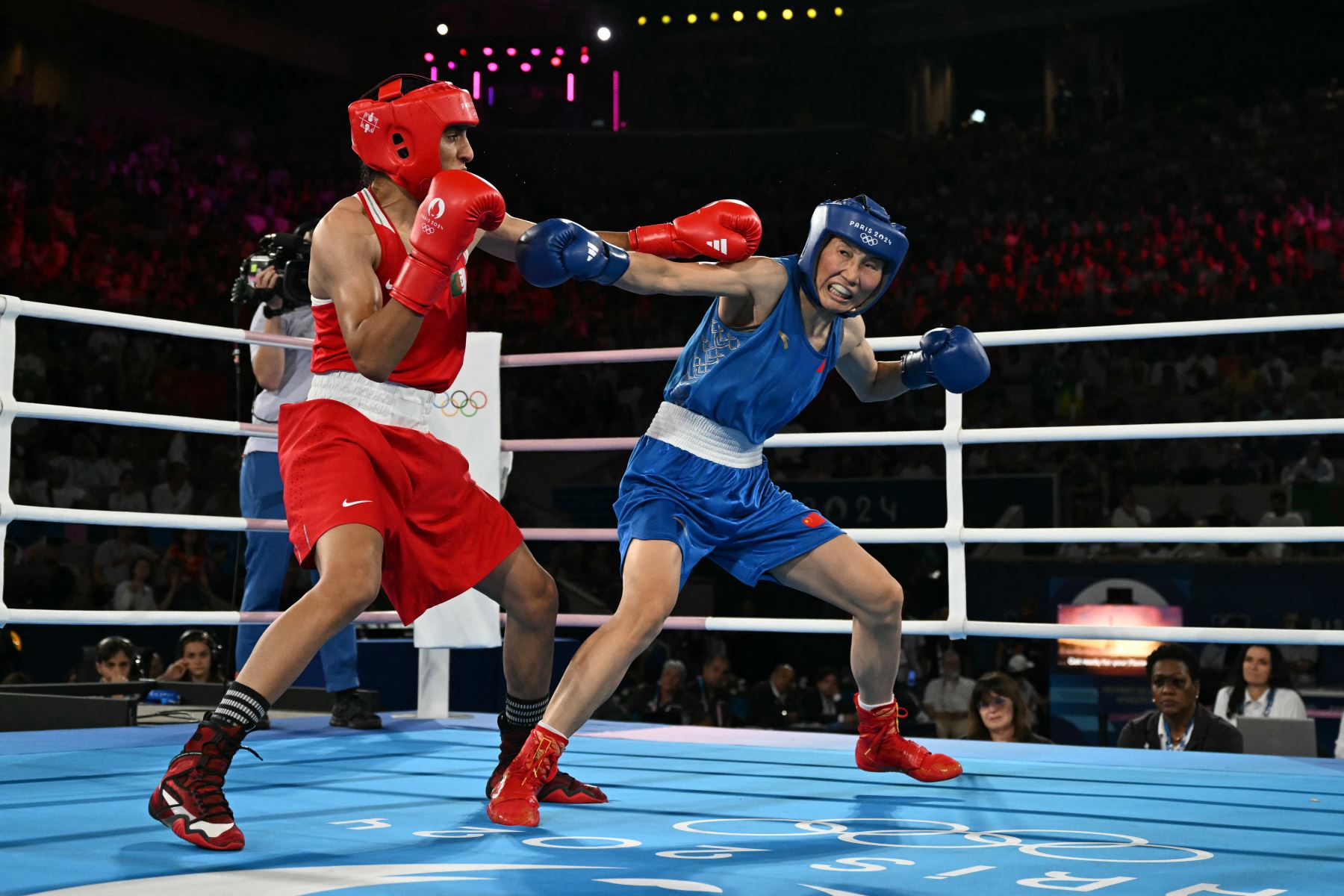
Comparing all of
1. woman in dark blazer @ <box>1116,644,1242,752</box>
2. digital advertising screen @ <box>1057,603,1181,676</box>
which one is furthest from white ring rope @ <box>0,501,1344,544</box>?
digital advertising screen @ <box>1057,603,1181,676</box>

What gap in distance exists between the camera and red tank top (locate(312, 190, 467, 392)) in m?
2.13

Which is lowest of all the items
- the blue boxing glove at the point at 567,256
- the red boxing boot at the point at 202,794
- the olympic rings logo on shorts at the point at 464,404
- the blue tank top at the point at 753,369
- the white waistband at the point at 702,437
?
the red boxing boot at the point at 202,794

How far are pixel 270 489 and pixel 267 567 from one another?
199 millimetres

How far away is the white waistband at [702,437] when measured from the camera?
2428 millimetres

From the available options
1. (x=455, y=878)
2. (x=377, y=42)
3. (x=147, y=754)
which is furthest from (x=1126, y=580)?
(x=377, y=42)

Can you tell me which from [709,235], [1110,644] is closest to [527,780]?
[709,235]

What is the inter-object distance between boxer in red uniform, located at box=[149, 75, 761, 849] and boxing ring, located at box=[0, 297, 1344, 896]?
182mm

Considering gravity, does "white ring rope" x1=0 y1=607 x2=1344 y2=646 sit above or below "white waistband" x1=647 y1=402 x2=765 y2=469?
below

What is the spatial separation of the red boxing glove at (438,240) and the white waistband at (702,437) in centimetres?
59

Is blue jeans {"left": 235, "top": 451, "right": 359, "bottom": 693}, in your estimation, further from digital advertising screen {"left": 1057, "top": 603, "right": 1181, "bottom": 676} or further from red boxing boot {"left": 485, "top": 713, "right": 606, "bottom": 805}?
digital advertising screen {"left": 1057, "top": 603, "right": 1181, "bottom": 676}

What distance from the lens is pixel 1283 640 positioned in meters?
2.82

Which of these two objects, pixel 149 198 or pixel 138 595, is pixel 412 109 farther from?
pixel 149 198

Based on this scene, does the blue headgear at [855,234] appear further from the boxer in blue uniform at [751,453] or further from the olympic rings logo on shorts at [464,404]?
the olympic rings logo on shorts at [464,404]

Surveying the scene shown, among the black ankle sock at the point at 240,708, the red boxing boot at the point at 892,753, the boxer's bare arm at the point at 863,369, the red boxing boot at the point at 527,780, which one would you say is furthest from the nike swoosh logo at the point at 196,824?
the boxer's bare arm at the point at 863,369
